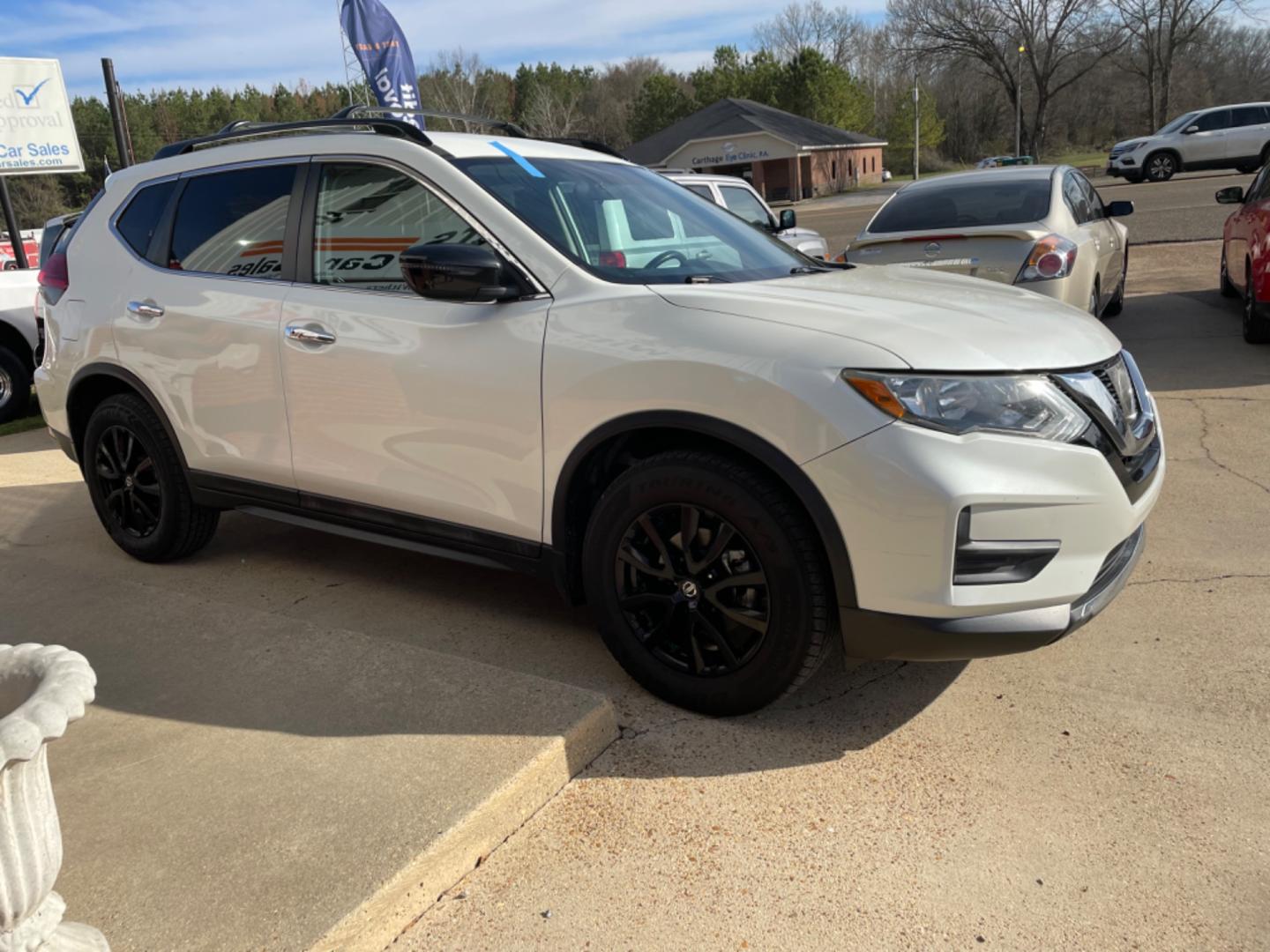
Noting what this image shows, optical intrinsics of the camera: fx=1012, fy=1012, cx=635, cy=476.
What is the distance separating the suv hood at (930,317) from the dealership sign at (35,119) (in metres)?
18.0

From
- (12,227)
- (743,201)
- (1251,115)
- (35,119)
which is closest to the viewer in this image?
(743,201)

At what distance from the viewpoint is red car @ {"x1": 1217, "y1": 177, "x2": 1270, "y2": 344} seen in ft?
25.3

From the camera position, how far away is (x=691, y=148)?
60.2 meters

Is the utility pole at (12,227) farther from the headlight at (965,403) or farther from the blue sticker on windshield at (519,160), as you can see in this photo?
the headlight at (965,403)

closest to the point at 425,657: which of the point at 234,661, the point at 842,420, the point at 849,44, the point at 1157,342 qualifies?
the point at 234,661

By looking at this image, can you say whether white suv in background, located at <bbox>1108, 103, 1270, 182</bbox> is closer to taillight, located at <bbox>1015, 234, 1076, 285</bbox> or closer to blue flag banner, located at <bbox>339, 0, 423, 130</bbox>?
blue flag banner, located at <bbox>339, 0, 423, 130</bbox>

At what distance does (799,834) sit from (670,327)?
144cm

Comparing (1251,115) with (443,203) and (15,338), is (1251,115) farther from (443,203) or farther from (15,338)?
(443,203)

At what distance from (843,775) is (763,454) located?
3.11ft

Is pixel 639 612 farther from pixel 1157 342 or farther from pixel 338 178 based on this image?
pixel 1157 342

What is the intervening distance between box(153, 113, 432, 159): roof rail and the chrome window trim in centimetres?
12

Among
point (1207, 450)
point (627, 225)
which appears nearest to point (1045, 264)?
point (1207, 450)

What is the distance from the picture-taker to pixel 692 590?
301cm

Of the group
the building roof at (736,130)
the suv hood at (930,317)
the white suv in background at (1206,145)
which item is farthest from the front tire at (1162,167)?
the suv hood at (930,317)
